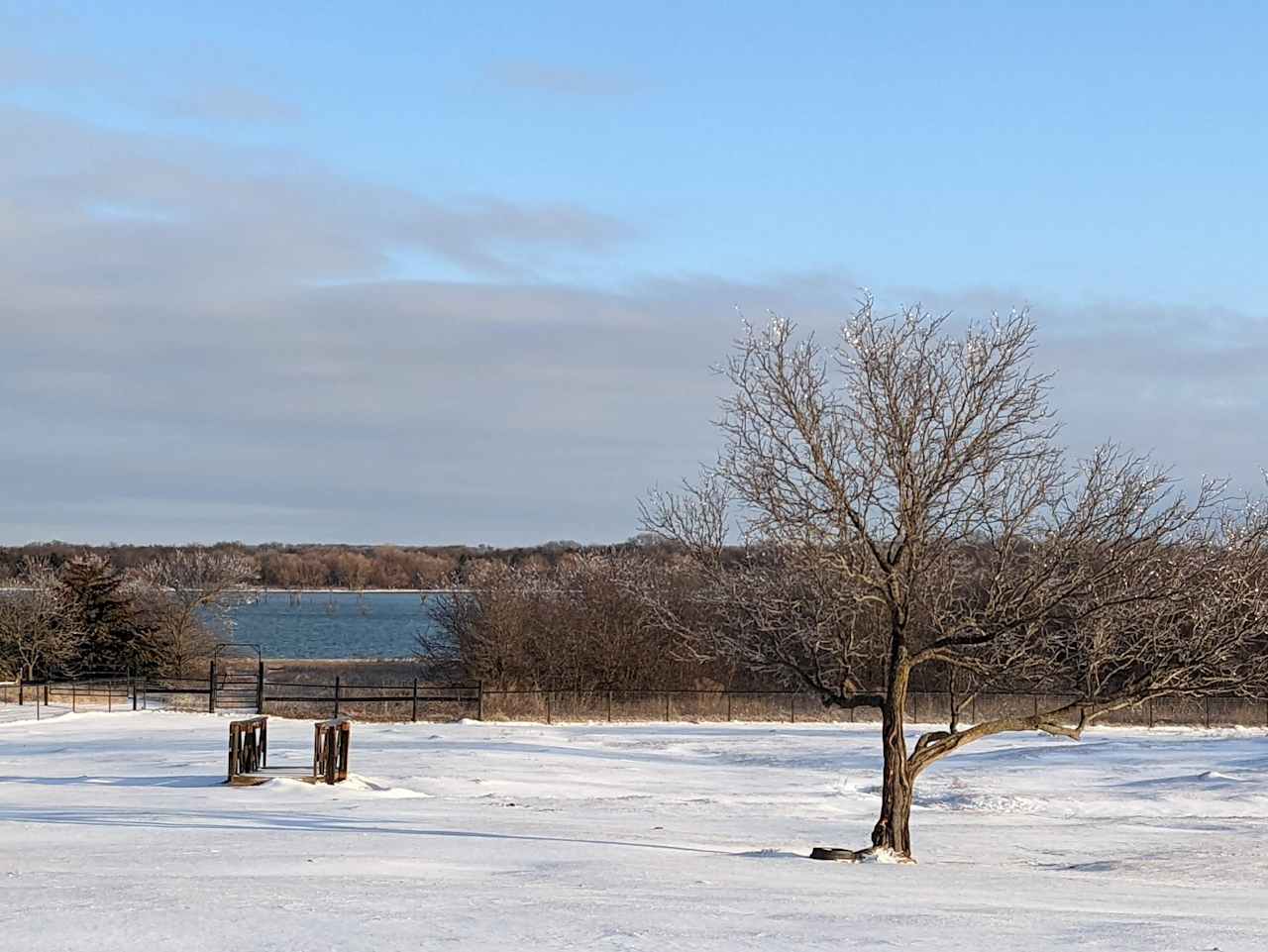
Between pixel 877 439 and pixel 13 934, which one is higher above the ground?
pixel 877 439

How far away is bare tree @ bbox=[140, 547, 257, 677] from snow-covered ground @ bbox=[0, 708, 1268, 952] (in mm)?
27435

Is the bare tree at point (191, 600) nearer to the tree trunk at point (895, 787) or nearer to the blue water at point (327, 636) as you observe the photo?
the blue water at point (327, 636)

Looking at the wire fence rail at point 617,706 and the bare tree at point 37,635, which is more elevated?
the bare tree at point 37,635

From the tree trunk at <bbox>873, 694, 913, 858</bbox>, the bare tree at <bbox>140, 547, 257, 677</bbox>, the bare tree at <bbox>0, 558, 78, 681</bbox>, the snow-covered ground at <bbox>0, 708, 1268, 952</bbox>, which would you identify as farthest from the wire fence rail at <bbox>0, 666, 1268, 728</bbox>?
the tree trunk at <bbox>873, 694, 913, 858</bbox>

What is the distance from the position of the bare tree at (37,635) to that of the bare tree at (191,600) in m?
4.34

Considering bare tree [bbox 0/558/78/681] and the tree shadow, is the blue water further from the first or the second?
the tree shadow

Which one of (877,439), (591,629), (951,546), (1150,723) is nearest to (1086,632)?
(951,546)

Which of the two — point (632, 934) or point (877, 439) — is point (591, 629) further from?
point (632, 934)

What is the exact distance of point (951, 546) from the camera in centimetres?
1677

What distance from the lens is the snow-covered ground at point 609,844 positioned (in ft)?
36.0

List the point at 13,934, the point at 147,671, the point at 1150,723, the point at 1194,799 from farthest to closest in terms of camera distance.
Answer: the point at 147,671, the point at 1150,723, the point at 1194,799, the point at 13,934

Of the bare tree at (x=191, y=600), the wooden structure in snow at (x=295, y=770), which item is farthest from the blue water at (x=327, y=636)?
the wooden structure in snow at (x=295, y=770)

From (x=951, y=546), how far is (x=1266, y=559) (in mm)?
3345

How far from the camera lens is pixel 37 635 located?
60.0m
